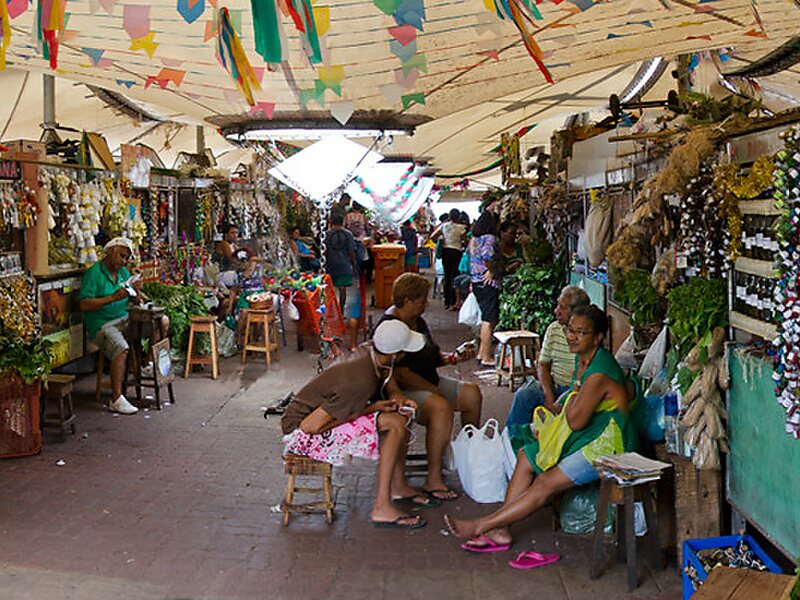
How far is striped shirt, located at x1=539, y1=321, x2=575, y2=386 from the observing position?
615 centimetres

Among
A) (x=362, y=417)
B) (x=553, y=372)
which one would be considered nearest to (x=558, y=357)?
(x=553, y=372)

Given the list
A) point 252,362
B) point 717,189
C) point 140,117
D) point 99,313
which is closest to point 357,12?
point 717,189

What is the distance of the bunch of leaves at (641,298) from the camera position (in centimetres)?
509

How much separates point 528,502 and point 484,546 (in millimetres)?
→ 342

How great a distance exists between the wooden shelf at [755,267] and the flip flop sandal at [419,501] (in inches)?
91.2

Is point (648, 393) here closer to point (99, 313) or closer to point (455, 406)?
point (455, 406)

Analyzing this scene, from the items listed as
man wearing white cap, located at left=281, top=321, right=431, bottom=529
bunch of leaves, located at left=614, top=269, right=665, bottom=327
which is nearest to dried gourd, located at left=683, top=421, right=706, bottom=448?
bunch of leaves, located at left=614, top=269, right=665, bottom=327

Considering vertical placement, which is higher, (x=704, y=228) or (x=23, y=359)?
(x=704, y=228)

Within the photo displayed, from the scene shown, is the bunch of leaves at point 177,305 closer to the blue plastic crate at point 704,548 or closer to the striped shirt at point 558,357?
the striped shirt at point 558,357

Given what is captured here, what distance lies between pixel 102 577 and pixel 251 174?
1125 cm

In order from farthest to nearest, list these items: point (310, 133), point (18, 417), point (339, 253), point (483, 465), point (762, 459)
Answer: point (339, 253) < point (18, 417) < point (310, 133) < point (483, 465) < point (762, 459)

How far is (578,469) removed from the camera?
4500 mm

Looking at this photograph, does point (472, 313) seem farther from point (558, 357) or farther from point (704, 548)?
point (704, 548)

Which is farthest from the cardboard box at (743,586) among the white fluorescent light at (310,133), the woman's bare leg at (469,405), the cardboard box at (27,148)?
the cardboard box at (27,148)
